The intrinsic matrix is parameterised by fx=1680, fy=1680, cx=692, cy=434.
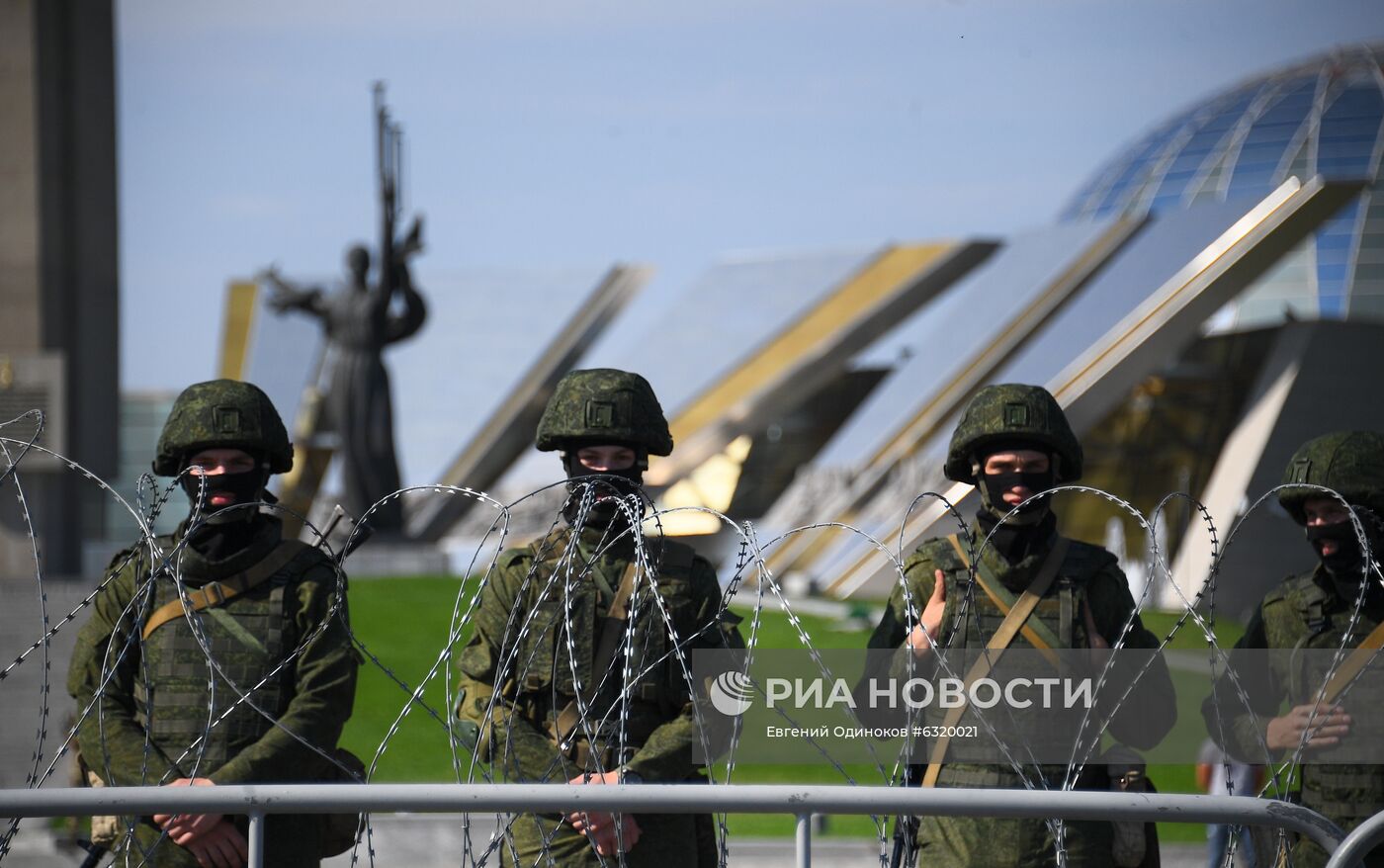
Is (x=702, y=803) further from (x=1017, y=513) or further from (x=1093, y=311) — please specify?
(x=1093, y=311)

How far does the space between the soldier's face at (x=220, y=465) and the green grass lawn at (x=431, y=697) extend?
348 centimetres

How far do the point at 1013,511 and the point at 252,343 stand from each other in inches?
1117

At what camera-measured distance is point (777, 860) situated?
8508 millimetres

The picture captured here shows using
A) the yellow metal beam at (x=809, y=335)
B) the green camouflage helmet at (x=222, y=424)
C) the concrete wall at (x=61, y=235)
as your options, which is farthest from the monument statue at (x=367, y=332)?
the green camouflage helmet at (x=222, y=424)

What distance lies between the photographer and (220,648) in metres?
4.01

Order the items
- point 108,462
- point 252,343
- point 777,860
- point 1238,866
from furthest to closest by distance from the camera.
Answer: point 252,343 < point 108,462 < point 777,860 < point 1238,866

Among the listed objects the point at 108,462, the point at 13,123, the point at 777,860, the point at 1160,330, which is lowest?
the point at 777,860

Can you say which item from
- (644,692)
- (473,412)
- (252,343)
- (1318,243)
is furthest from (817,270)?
(644,692)

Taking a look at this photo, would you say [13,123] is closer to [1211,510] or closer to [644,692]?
[1211,510]

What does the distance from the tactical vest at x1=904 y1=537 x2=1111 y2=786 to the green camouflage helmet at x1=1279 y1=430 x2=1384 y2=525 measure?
25.7 inches

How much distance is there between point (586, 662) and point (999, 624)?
37.8 inches

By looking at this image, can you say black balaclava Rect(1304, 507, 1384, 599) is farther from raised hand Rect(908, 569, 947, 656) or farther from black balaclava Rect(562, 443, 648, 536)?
black balaclava Rect(562, 443, 648, 536)

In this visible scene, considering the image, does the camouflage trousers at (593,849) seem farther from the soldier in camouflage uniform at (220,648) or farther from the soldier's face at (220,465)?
the soldier's face at (220,465)

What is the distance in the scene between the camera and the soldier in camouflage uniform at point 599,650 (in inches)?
150
